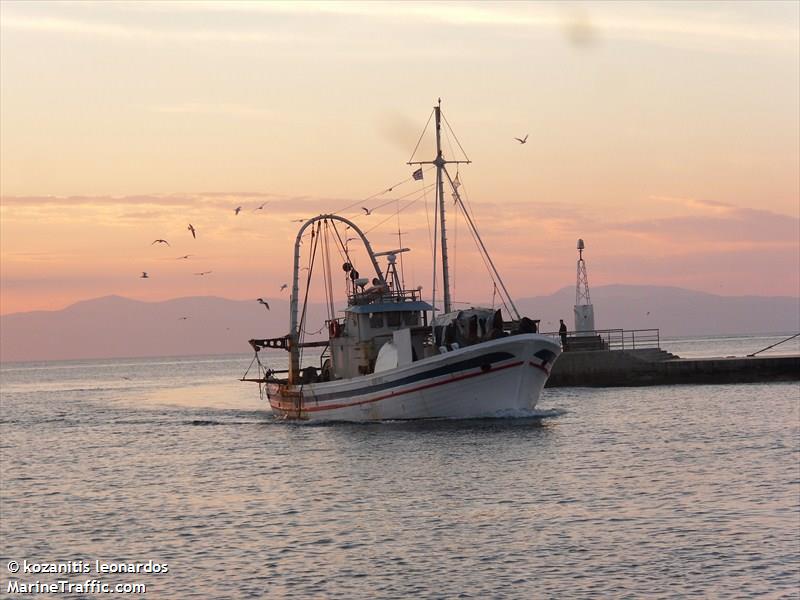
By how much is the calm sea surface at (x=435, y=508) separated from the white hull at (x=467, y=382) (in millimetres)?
924

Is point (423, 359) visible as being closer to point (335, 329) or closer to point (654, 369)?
point (335, 329)

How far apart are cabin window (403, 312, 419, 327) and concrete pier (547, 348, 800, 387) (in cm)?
2715

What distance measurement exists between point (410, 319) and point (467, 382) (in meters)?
7.88

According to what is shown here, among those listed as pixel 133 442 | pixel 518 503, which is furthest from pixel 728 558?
pixel 133 442

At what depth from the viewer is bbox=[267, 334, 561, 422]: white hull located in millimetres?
54438

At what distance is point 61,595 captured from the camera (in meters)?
26.5

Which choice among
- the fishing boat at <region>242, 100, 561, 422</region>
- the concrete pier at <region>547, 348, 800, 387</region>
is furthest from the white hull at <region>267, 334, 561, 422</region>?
the concrete pier at <region>547, 348, 800, 387</region>

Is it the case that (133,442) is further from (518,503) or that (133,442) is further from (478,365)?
(518,503)

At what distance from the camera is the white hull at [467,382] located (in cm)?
5444

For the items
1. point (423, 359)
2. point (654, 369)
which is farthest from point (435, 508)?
point (654, 369)

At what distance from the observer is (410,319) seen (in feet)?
204

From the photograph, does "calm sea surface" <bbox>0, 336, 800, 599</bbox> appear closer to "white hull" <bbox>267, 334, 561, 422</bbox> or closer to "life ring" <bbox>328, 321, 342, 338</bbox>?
"white hull" <bbox>267, 334, 561, 422</bbox>

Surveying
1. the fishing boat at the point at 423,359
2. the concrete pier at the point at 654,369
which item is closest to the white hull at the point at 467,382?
the fishing boat at the point at 423,359

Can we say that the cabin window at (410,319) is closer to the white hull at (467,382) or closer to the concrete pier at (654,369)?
the white hull at (467,382)
